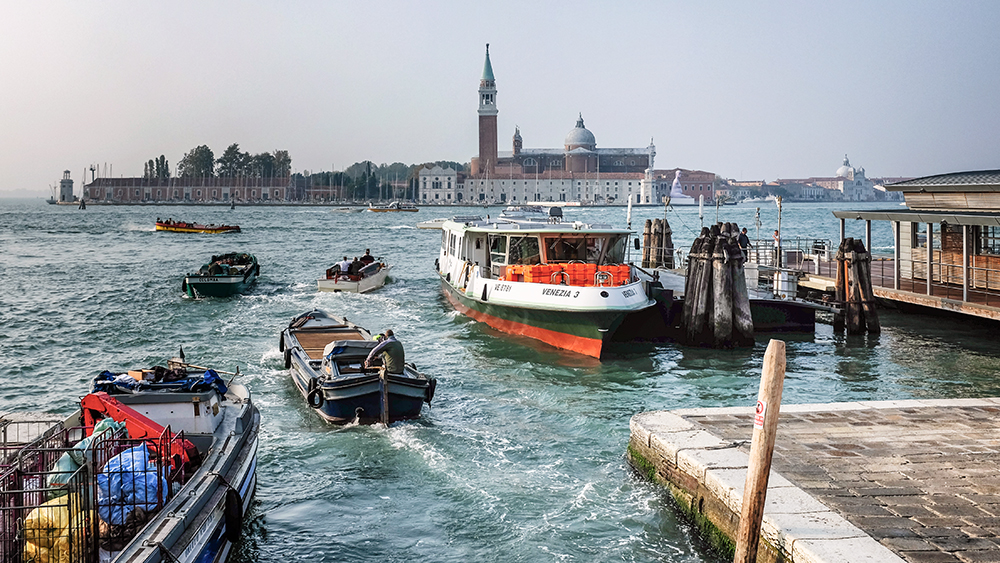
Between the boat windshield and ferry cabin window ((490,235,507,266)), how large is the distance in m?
1.24

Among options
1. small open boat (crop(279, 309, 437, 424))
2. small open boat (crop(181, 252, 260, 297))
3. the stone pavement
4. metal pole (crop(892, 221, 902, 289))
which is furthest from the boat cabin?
small open boat (crop(181, 252, 260, 297))

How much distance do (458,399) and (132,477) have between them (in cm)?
925

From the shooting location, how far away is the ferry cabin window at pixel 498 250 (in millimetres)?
23516

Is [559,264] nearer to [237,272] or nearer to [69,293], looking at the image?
[237,272]

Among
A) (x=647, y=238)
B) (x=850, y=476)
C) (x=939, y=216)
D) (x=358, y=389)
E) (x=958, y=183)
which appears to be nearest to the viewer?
(x=850, y=476)

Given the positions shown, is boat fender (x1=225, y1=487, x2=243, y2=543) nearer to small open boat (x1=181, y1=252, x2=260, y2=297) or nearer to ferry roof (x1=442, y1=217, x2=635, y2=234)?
ferry roof (x1=442, y1=217, x2=635, y2=234)

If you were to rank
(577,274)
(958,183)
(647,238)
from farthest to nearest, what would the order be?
1. (647,238)
2. (958,183)
3. (577,274)

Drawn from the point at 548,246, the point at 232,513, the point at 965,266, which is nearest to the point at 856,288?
the point at 965,266

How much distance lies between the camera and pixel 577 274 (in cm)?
2127

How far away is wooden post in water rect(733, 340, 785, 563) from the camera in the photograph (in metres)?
7.13

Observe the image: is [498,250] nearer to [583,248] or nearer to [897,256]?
[583,248]

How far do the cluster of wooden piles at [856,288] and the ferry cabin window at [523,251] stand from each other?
305 inches

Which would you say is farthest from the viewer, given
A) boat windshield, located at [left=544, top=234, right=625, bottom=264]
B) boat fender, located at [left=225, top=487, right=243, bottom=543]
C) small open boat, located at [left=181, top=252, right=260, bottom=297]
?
small open boat, located at [left=181, top=252, right=260, bottom=297]

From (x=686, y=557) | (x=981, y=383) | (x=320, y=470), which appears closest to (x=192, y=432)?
(x=320, y=470)
